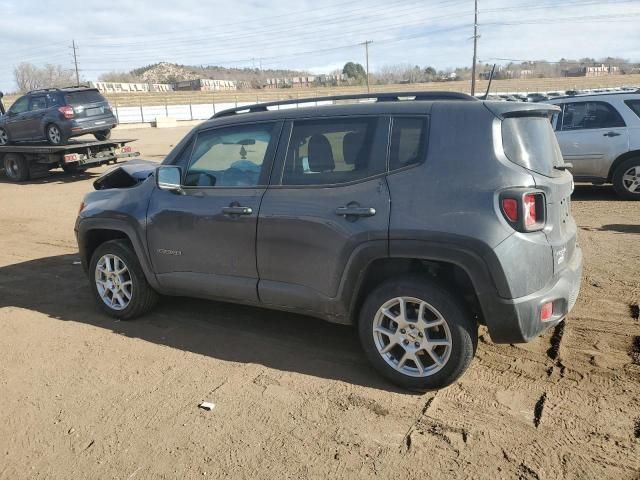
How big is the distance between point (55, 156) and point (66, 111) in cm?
146

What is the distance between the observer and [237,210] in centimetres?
406

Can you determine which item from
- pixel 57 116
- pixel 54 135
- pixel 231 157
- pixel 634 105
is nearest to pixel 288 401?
pixel 231 157

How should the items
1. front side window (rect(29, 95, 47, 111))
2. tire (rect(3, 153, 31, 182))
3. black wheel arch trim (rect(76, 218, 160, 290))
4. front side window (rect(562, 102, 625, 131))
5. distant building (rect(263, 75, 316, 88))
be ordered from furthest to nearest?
distant building (rect(263, 75, 316, 88)), front side window (rect(29, 95, 47, 111)), tire (rect(3, 153, 31, 182)), front side window (rect(562, 102, 625, 131)), black wheel arch trim (rect(76, 218, 160, 290))

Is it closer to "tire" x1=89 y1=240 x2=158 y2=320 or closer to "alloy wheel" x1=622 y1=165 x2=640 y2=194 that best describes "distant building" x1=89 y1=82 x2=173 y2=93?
"alloy wheel" x1=622 y1=165 x2=640 y2=194

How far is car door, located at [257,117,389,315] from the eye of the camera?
11.6 feet

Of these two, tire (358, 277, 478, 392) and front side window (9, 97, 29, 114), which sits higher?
front side window (9, 97, 29, 114)

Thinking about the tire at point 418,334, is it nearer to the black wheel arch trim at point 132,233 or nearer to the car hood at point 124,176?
the black wheel arch trim at point 132,233

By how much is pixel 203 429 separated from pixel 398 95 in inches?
102

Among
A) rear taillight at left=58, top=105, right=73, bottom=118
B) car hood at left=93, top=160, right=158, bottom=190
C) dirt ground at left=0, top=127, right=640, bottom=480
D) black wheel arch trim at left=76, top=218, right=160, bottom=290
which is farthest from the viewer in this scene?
rear taillight at left=58, top=105, right=73, bottom=118

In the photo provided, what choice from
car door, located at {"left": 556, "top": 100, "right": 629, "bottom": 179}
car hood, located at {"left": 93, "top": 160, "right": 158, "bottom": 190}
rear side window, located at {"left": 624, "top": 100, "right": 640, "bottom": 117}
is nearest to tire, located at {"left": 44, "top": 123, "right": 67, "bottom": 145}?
car hood, located at {"left": 93, "top": 160, "right": 158, "bottom": 190}

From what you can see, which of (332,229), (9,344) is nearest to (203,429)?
(332,229)

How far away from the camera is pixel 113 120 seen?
669 inches

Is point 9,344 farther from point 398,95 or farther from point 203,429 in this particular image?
point 398,95

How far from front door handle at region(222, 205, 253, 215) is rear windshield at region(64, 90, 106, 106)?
13935 millimetres
